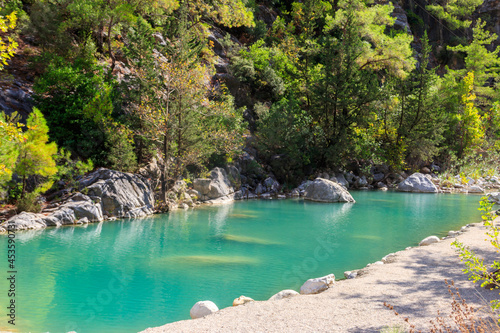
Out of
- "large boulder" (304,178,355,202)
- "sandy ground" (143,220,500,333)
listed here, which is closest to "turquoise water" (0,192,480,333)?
"sandy ground" (143,220,500,333)

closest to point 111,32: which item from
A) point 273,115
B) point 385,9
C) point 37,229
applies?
point 273,115

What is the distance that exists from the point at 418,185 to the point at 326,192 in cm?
960

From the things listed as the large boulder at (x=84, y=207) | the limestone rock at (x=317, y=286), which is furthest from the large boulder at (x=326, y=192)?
the limestone rock at (x=317, y=286)

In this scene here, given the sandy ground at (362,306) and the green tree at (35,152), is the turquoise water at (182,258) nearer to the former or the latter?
the sandy ground at (362,306)

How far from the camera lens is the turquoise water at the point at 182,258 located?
19.9 ft

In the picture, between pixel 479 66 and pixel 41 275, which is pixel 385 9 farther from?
pixel 41 275

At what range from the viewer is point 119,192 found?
1438cm

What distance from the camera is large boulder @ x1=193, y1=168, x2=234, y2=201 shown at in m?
19.4

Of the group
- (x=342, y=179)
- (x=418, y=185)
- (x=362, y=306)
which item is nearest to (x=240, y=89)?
(x=342, y=179)

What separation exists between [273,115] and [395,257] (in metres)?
16.5

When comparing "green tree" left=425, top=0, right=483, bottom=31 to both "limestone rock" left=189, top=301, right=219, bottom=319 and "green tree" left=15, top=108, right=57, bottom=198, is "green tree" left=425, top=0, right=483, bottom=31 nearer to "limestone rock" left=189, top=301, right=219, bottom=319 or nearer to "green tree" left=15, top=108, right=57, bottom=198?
"green tree" left=15, top=108, right=57, bottom=198

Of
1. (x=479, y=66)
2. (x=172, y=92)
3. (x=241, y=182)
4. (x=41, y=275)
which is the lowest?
(x=41, y=275)

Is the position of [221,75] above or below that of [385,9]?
below

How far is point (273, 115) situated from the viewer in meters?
23.8
